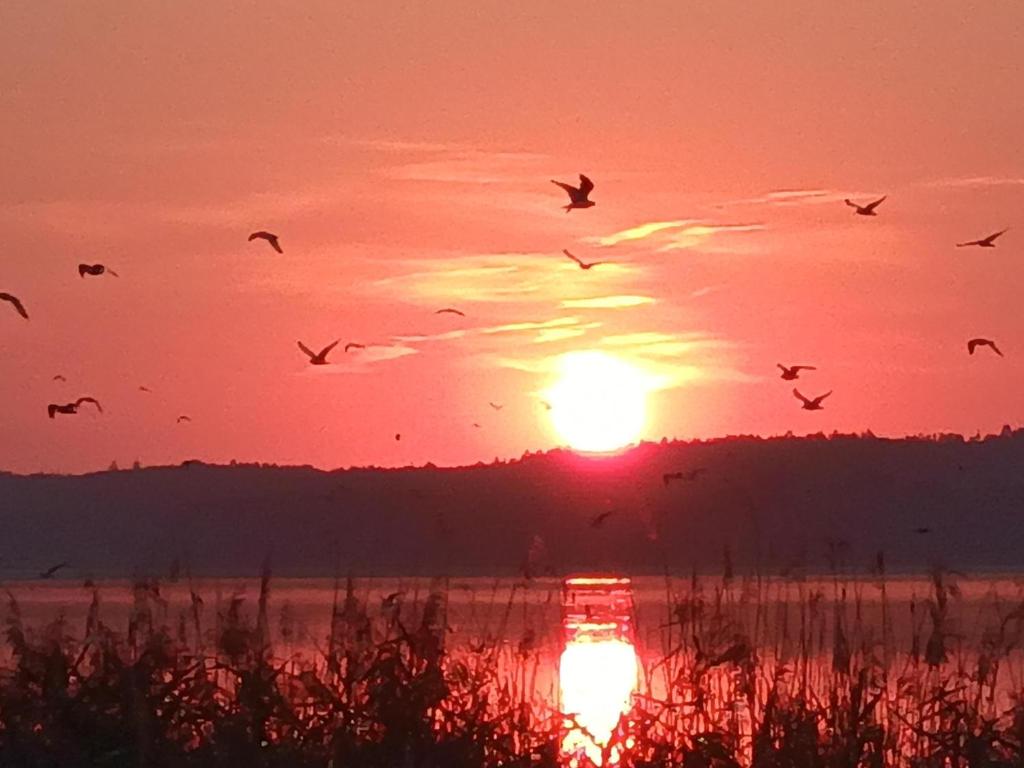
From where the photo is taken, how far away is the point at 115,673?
1182cm

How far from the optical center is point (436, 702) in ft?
38.4

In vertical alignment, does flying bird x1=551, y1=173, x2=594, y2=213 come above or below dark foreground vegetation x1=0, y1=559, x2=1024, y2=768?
above

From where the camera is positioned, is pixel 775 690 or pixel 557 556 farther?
pixel 557 556

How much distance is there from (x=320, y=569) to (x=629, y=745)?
2062 centimetres

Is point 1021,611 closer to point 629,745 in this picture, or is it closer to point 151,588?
point 629,745

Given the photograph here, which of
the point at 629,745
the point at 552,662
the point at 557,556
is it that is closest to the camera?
the point at 629,745

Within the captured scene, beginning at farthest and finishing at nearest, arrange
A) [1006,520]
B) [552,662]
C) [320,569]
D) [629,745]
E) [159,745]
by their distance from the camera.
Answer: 1. [1006,520]
2. [320,569]
3. [552,662]
4. [629,745]
5. [159,745]

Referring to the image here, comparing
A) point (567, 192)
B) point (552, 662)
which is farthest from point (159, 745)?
point (567, 192)

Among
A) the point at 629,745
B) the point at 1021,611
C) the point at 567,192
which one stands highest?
the point at 567,192

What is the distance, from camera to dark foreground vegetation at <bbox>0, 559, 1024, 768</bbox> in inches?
452

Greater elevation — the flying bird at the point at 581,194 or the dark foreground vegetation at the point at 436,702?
the flying bird at the point at 581,194

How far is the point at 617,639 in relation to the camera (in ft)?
72.7

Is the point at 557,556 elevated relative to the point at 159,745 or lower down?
elevated

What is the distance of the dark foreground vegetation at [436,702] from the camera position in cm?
1148
